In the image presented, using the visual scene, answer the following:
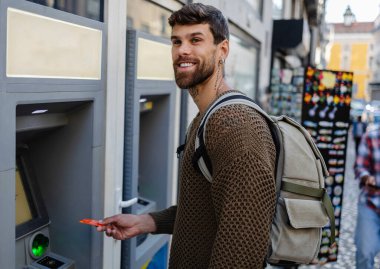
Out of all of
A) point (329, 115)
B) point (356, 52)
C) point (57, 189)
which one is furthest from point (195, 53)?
point (356, 52)

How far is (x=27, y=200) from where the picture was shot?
2.09m

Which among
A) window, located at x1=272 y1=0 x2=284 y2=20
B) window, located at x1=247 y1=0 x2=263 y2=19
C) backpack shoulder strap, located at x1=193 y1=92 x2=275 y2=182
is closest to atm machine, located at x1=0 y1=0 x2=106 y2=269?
backpack shoulder strap, located at x1=193 y1=92 x2=275 y2=182

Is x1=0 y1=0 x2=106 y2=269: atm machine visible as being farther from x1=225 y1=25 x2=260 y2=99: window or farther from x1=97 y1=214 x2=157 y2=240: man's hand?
x1=225 y1=25 x2=260 y2=99: window

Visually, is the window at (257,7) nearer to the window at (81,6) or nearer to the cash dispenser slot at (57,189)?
the window at (81,6)

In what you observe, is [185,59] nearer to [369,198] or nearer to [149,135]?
[149,135]

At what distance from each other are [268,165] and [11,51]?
1019 mm

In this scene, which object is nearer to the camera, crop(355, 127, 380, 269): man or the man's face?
the man's face

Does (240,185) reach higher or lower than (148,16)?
lower

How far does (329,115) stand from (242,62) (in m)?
1.91

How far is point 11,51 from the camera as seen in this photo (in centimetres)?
152

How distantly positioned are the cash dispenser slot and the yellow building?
46192 millimetres

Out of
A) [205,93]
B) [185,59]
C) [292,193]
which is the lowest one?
[292,193]

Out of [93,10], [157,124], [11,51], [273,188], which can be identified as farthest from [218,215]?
[157,124]

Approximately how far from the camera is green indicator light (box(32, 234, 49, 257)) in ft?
6.72
